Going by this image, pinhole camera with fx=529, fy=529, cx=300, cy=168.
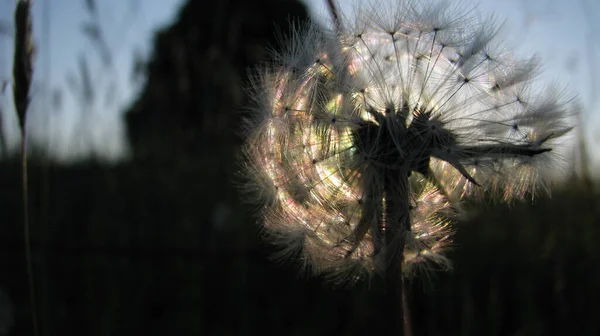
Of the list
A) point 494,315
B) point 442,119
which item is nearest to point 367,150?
point 442,119

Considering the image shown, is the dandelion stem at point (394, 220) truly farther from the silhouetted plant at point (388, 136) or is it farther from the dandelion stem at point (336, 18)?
the dandelion stem at point (336, 18)

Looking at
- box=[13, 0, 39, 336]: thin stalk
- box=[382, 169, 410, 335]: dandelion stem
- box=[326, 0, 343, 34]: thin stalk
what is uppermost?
box=[326, 0, 343, 34]: thin stalk

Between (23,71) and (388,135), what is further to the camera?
(388,135)

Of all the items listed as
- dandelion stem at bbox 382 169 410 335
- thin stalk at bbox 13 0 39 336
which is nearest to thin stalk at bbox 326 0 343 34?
dandelion stem at bbox 382 169 410 335

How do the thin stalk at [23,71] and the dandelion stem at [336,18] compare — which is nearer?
the thin stalk at [23,71]

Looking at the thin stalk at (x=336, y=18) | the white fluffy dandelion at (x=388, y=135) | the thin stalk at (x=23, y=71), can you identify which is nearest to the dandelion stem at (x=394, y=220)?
the white fluffy dandelion at (x=388, y=135)

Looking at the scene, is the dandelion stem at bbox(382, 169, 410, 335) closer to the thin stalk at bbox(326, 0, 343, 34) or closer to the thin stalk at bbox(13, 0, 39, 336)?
the thin stalk at bbox(326, 0, 343, 34)

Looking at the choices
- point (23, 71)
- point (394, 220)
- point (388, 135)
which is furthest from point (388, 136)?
point (23, 71)

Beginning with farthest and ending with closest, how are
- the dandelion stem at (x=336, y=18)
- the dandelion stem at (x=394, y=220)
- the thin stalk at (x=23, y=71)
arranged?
the dandelion stem at (x=336, y=18) < the dandelion stem at (x=394, y=220) < the thin stalk at (x=23, y=71)

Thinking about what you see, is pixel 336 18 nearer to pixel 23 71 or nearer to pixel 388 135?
pixel 388 135
